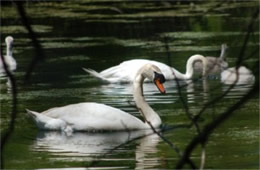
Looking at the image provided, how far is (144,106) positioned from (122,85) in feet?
14.4

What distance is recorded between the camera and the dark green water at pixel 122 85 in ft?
25.3

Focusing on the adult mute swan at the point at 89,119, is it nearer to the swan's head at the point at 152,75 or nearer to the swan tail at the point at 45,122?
the swan tail at the point at 45,122

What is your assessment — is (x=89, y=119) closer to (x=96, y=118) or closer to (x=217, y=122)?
(x=96, y=118)

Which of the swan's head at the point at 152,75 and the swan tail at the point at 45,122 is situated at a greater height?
the swan's head at the point at 152,75

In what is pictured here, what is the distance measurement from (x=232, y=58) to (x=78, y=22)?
294 inches

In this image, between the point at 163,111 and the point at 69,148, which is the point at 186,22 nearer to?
the point at 163,111

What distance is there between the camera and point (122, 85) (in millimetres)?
14023

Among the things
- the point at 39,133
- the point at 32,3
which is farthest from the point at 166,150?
the point at 32,3

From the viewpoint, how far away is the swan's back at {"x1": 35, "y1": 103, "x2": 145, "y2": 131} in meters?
9.25

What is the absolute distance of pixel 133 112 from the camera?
10641mm

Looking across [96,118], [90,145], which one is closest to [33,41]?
[90,145]

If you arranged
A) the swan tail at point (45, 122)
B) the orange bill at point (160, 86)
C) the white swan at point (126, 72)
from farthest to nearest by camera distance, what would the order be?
the white swan at point (126, 72) → the orange bill at point (160, 86) → the swan tail at point (45, 122)

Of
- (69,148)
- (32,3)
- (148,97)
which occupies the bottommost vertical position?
(32,3)

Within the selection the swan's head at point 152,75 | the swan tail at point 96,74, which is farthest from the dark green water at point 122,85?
the swan's head at point 152,75
